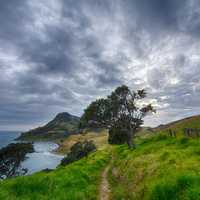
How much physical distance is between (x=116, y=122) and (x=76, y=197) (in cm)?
4069

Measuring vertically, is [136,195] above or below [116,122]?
below

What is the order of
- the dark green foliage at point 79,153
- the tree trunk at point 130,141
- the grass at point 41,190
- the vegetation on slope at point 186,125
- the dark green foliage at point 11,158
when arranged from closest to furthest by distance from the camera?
the grass at point 41,190, the tree trunk at point 130,141, the vegetation on slope at point 186,125, the dark green foliage at point 11,158, the dark green foliage at point 79,153

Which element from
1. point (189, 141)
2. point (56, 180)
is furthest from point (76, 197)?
point (189, 141)

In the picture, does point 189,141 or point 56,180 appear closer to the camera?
point 56,180

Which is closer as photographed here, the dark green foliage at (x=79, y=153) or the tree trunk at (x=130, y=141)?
the tree trunk at (x=130, y=141)

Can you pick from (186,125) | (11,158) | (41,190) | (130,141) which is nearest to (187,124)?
(186,125)

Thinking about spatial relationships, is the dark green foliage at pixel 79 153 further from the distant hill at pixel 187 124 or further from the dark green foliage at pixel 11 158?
the distant hill at pixel 187 124

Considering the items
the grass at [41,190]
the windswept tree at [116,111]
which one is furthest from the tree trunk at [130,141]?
the grass at [41,190]

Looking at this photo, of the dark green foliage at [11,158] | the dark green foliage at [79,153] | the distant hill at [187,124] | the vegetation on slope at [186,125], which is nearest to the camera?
the vegetation on slope at [186,125]

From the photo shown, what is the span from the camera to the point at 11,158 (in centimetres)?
7138

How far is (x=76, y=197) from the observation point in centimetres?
1653

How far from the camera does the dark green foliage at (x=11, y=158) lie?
228ft

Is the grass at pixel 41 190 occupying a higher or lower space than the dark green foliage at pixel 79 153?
lower

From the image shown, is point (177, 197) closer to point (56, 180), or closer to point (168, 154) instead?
point (168, 154)
